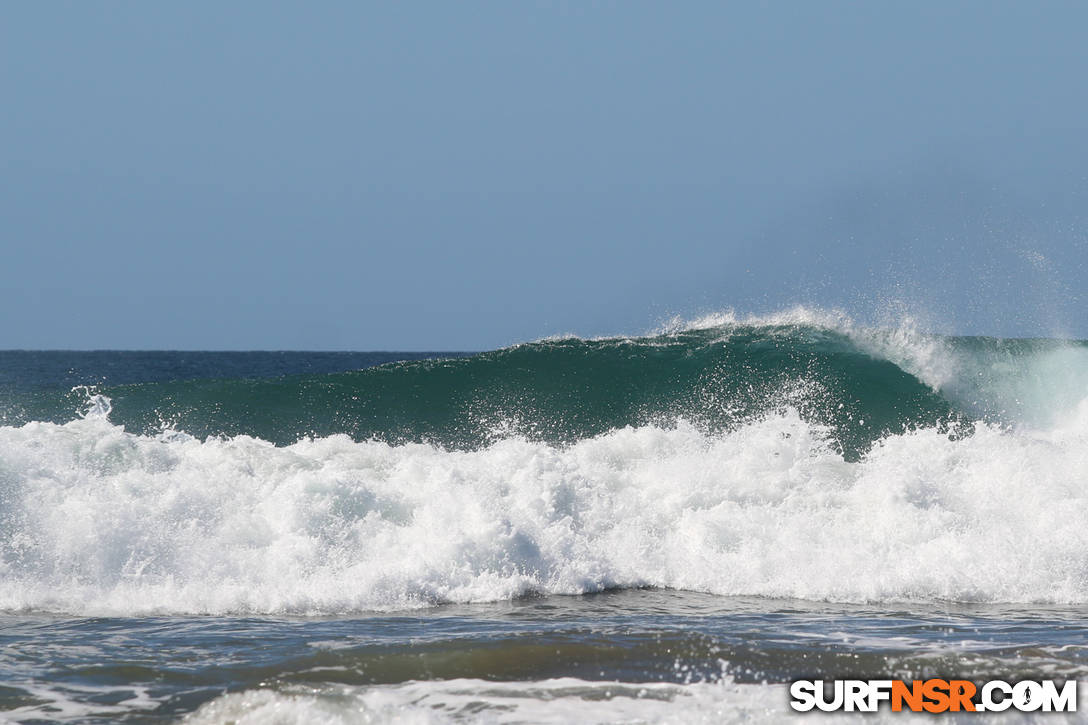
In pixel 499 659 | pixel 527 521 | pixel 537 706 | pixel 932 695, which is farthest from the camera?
pixel 527 521

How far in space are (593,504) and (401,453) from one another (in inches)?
105

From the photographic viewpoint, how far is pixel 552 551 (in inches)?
339

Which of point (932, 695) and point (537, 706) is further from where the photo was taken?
point (932, 695)

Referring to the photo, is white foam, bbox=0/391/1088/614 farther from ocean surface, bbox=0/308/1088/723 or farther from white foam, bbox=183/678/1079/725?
white foam, bbox=183/678/1079/725

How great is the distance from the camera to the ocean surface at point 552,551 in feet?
17.2

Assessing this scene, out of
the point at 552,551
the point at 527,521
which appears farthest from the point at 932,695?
the point at 527,521

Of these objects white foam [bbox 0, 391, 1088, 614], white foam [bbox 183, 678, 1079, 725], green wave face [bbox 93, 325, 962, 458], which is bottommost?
white foam [bbox 183, 678, 1079, 725]

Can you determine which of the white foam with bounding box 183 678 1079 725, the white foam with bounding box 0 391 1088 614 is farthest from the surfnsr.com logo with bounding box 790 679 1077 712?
the white foam with bounding box 0 391 1088 614

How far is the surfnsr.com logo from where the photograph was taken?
4.83 m

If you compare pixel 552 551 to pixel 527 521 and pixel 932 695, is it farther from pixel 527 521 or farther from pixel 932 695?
pixel 932 695

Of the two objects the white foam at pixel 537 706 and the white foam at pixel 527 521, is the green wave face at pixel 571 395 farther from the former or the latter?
the white foam at pixel 537 706

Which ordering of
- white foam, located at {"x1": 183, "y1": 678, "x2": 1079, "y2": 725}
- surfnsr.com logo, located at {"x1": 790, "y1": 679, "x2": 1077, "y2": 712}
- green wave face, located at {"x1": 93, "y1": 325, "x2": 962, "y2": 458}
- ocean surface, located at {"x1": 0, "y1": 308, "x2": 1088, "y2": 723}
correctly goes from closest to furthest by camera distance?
white foam, located at {"x1": 183, "y1": 678, "x2": 1079, "y2": 725}, surfnsr.com logo, located at {"x1": 790, "y1": 679, "x2": 1077, "y2": 712}, ocean surface, located at {"x1": 0, "y1": 308, "x2": 1088, "y2": 723}, green wave face, located at {"x1": 93, "y1": 325, "x2": 962, "y2": 458}

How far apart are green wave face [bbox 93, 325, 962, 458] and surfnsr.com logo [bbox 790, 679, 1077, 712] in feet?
23.2

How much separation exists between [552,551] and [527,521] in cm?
45
